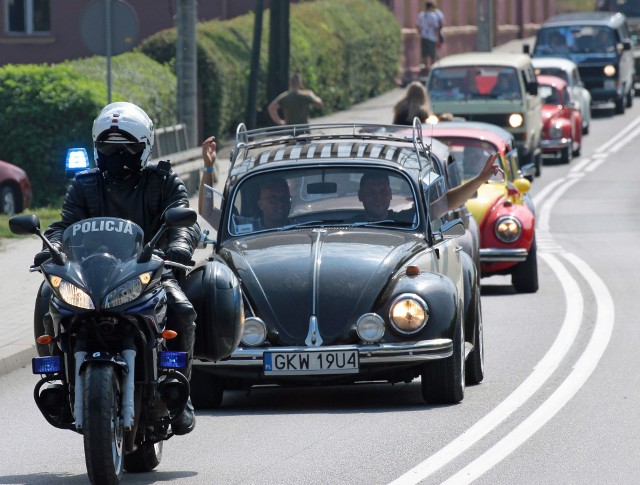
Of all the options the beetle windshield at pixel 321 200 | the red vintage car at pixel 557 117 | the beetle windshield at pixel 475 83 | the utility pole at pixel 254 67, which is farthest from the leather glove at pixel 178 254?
the red vintage car at pixel 557 117

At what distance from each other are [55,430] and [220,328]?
6.70 ft

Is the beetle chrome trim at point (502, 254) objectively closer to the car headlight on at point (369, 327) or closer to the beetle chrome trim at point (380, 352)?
the beetle chrome trim at point (380, 352)

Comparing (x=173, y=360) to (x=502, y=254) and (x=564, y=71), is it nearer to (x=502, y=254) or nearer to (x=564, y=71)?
(x=502, y=254)

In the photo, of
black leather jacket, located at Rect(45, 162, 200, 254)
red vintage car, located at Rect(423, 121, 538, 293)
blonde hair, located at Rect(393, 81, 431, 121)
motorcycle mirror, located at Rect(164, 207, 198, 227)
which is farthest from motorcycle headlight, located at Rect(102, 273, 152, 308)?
blonde hair, located at Rect(393, 81, 431, 121)

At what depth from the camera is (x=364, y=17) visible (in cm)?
4503

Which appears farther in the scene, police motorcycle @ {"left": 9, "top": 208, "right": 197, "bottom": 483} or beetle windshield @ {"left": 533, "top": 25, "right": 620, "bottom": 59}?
beetle windshield @ {"left": 533, "top": 25, "right": 620, "bottom": 59}

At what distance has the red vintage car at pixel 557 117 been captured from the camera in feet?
106

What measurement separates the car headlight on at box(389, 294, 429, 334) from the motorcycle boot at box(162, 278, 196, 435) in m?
2.32

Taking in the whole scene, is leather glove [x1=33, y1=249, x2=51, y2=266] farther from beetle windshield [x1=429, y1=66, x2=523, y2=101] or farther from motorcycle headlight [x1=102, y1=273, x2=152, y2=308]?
beetle windshield [x1=429, y1=66, x2=523, y2=101]

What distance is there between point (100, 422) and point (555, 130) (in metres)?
26.4

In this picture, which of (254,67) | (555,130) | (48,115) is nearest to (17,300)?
(48,115)

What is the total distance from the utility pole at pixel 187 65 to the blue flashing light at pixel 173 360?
57.6ft

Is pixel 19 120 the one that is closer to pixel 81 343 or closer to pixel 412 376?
pixel 412 376

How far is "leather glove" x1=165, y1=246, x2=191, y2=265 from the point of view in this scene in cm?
797
